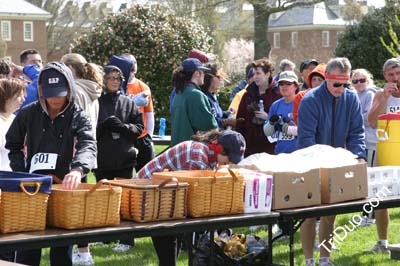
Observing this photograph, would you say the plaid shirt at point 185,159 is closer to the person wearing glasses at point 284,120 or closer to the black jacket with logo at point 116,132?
the black jacket with logo at point 116,132

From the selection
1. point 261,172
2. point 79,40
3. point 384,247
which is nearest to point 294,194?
point 261,172

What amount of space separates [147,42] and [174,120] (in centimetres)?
973

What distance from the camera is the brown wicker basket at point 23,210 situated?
4.66m

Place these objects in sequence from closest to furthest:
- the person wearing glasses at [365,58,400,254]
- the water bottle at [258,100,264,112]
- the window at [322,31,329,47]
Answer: the person wearing glasses at [365,58,400,254]
the water bottle at [258,100,264,112]
the window at [322,31,329,47]

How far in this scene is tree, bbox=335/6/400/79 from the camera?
988 inches

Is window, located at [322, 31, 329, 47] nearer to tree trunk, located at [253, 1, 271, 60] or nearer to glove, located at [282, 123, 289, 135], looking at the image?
tree trunk, located at [253, 1, 271, 60]

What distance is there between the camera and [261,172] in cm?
582

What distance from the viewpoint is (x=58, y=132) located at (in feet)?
18.1

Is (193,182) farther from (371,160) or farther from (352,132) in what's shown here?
(371,160)

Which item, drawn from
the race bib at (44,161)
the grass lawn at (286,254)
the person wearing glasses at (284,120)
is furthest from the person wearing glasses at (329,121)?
the race bib at (44,161)

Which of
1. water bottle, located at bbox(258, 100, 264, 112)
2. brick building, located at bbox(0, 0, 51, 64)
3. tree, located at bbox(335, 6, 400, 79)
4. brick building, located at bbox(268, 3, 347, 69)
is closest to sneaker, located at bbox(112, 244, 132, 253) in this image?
water bottle, located at bbox(258, 100, 264, 112)

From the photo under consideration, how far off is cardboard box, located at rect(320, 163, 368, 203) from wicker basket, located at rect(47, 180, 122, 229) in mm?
1750

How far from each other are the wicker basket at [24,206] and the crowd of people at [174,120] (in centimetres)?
30

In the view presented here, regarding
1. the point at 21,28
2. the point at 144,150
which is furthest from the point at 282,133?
the point at 21,28
